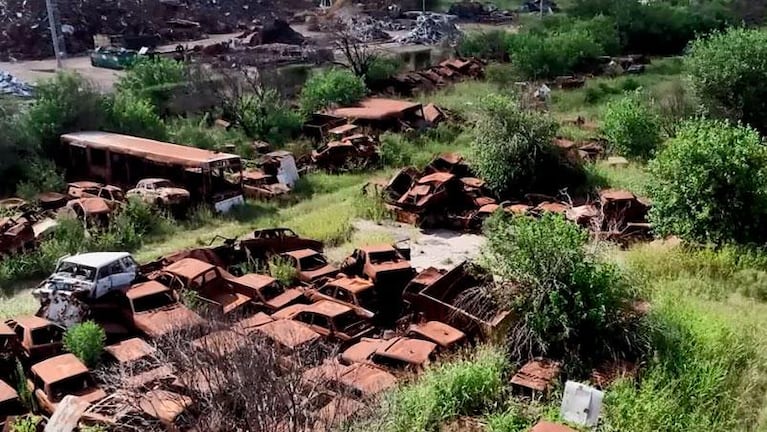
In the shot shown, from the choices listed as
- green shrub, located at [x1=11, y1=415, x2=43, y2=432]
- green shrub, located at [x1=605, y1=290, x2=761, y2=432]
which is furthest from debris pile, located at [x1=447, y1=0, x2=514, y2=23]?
green shrub, located at [x1=11, y1=415, x2=43, y2=432]

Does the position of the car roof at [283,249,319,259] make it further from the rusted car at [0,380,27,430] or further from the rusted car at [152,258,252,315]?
the rusted car at [0,380,27,430]

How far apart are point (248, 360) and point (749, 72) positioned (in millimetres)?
18373

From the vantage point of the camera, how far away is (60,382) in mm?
9055

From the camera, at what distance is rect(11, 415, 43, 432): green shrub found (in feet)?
27.3

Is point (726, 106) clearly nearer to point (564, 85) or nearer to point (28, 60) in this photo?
point (564, 85)

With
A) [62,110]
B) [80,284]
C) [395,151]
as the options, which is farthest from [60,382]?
[395,151]

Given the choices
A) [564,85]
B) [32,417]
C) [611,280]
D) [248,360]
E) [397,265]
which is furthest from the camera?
[564,85]

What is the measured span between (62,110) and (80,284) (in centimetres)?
1019

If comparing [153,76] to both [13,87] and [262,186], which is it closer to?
[13,87]

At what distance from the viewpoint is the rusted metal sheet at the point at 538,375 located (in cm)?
874

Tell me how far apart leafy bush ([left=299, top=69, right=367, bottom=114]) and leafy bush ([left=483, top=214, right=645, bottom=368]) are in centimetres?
1588

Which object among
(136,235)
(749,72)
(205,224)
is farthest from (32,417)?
(749,72)

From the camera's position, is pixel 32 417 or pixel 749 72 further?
pixel 749 72

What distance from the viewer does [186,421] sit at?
755cm
